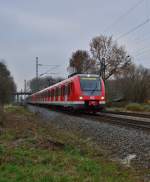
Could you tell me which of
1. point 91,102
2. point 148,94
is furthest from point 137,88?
point 91,102

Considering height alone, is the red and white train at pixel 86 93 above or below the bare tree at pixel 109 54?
below

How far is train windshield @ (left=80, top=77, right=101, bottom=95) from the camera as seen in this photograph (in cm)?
2637

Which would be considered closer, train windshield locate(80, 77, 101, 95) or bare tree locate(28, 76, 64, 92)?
train windshield locate(80, 77, 101, 95)

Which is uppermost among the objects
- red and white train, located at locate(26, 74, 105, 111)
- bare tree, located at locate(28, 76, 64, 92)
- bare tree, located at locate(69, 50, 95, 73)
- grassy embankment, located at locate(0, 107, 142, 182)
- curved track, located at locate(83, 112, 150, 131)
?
bare tree, located at locate(69, 50, 95, 73)

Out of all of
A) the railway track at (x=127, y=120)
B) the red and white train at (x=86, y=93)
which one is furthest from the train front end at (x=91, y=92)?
the railway track at (x=127, y=120)

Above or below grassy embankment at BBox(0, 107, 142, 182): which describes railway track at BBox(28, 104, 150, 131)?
above

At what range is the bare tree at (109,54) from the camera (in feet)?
197

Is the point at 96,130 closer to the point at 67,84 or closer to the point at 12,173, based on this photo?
the point at 12,173

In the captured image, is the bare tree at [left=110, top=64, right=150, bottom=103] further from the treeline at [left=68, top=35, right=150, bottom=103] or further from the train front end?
the train front end

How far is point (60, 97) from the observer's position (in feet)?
106

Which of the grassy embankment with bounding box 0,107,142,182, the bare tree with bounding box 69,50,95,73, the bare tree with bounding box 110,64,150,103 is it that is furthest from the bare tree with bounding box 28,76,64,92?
the grassy embankment with bounding box 0,107,142,182

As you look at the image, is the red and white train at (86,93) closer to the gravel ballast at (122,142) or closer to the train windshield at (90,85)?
the train windshield at (90,85)

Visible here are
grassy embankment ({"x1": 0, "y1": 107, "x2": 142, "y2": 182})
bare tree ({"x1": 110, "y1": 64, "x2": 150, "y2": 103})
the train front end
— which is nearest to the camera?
grassy embankment ({"x1": 0, "y1": 107, "x2": 142, "y2": 182})

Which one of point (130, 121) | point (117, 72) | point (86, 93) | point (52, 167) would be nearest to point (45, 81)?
point (117, 72)
